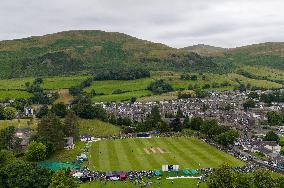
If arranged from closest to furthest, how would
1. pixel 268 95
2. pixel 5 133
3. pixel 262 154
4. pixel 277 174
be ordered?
1. pixel 277 174
2. pixel 262 154
3. pixel 5 133
4. pixel 268 95

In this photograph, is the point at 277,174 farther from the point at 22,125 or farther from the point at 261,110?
the point at 261,110

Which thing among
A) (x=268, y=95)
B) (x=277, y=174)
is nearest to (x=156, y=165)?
(x=277, y=174)

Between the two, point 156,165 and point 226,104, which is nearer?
point 156,165

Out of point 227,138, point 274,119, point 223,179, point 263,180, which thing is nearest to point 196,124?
point 227,138

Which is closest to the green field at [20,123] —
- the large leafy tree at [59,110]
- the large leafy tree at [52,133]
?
the large leafy tree at [59,110]

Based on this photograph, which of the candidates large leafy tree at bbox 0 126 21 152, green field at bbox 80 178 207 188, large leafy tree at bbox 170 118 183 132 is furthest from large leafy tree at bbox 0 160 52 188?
large leafy tree at bbox 170 118 183 132

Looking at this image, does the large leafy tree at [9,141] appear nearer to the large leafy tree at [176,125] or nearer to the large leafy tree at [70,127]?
the large leafy tree at [70,127]

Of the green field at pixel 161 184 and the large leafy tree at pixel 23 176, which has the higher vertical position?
the large leafy tree at pixel 23 176

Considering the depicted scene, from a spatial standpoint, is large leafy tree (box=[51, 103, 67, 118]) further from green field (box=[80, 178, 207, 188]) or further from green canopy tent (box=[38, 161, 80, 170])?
green field (box=[80, 178, 207, 188])
